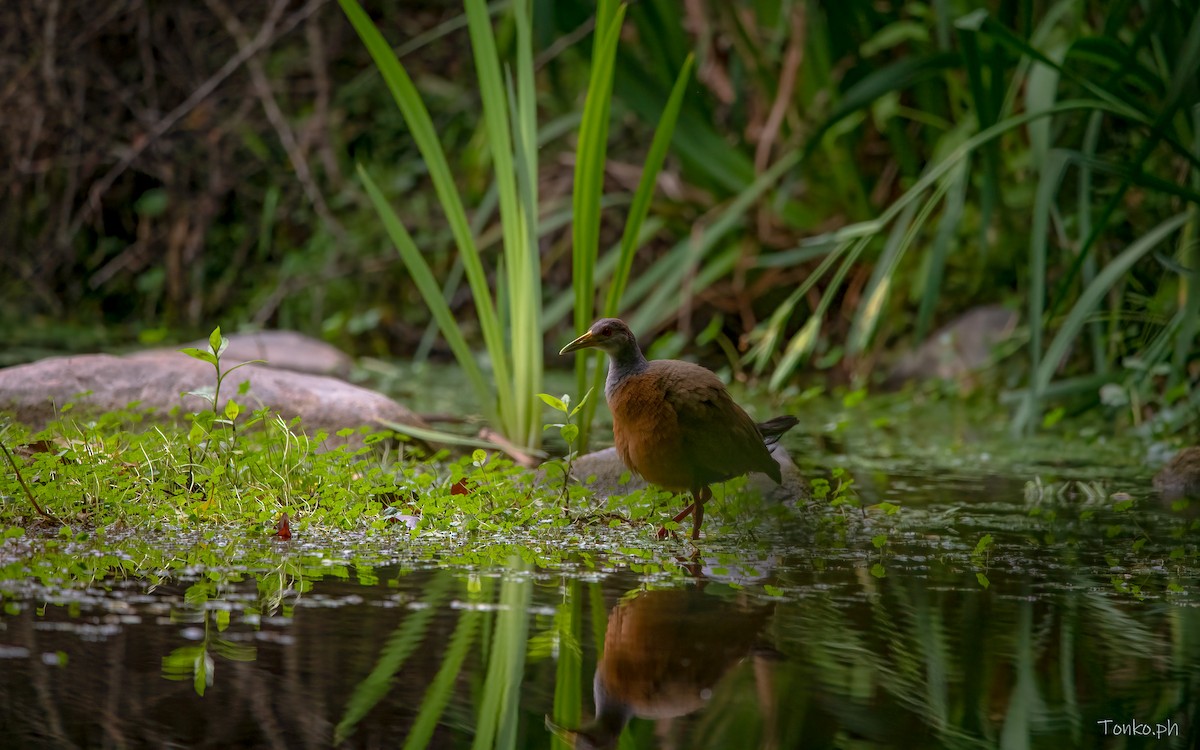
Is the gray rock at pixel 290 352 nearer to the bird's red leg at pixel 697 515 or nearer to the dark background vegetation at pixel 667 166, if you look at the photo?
the dark background vegetation at pixel 667 166

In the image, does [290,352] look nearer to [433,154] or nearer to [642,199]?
[433,154]

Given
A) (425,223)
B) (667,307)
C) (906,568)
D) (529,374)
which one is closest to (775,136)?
(667,307)

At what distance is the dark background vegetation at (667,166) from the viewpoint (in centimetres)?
489

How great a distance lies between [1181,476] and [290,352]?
411cm

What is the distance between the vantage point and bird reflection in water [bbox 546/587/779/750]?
6.36 ft

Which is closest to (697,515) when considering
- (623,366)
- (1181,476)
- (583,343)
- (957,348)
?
(623,366)

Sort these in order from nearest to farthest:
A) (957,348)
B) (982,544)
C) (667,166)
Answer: (982,544)
(957,348)
(667,166)

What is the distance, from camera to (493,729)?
6.11 feet

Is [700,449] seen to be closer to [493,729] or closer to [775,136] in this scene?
[493,729]

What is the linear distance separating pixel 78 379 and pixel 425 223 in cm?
399

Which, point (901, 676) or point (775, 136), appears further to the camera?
point (775, 136)

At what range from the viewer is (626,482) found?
3650 millimetres

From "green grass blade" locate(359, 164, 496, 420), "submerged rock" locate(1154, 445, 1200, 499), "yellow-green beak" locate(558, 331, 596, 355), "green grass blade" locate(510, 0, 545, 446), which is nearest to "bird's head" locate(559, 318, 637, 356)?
"yellow-green beak" locate(558, 331, 596, 355)

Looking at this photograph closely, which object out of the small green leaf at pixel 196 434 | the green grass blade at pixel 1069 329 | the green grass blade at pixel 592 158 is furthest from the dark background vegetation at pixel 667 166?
the small green leaf at pixel 196 434
